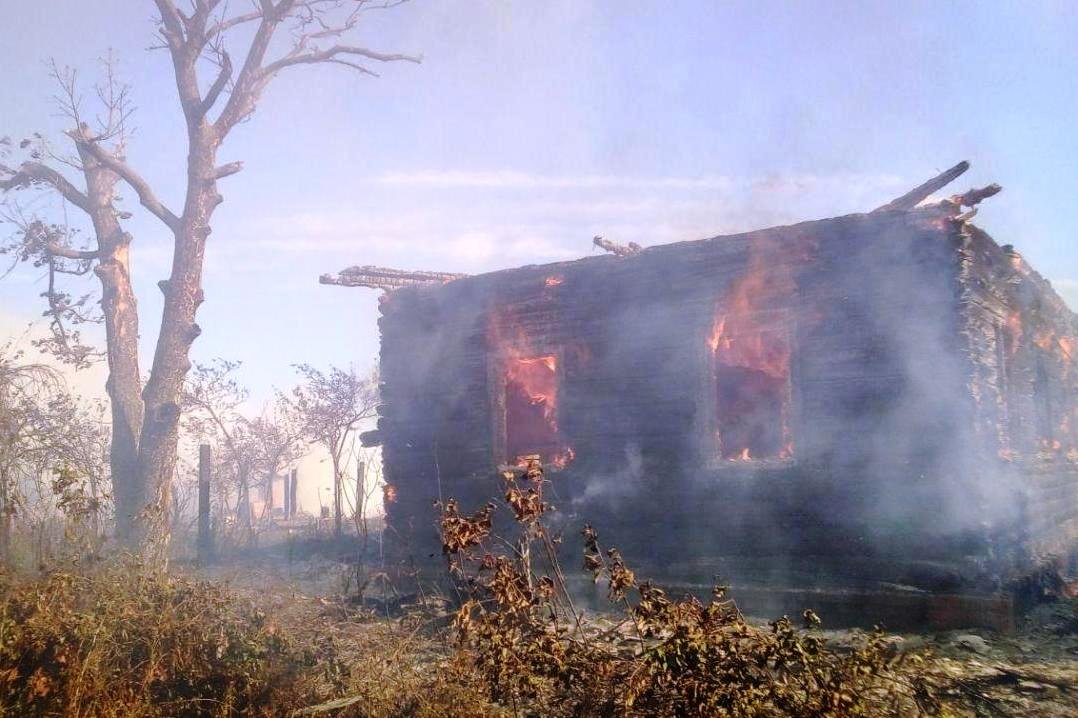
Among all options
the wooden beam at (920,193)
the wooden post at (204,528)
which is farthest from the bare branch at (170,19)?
the wooden beam at (920,193)

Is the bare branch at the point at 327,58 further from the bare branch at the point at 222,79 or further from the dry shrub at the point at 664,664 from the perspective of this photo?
the dry shrub at the point at 664,664

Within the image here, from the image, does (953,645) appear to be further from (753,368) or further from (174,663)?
(174,663)

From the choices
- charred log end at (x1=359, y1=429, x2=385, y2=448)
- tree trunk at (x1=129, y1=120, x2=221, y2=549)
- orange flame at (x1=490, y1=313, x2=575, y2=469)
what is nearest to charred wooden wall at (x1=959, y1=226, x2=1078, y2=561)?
orange flame at (x1=490, y1=313, x2=575, y2=469)

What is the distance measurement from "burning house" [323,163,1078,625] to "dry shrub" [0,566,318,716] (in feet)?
16.9

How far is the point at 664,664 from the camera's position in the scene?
4.22 m

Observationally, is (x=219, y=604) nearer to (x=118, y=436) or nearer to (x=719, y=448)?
(x=719, y=448)

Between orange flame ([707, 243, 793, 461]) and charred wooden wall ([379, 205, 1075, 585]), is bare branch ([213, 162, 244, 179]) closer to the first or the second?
charred wooden wall ([379, 205, 1075, 585])

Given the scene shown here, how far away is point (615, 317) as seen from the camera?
→ 35.7 ft

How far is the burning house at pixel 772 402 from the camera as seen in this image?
27.7ft

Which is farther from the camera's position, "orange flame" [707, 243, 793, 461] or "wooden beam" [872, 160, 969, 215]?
"orange flame" [707, 243, 793, 461]

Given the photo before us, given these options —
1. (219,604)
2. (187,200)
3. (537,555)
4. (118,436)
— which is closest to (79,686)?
(219,604)

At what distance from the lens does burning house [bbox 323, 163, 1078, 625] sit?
8453 millimetres

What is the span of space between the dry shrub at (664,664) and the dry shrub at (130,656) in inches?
75.1

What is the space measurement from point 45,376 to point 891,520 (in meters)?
13.0
